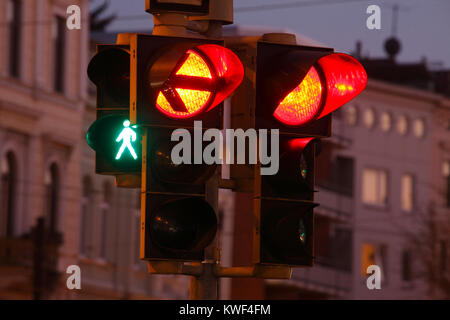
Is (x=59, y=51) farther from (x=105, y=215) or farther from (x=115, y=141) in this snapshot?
(x=115, y=141)

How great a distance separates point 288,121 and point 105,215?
128ft

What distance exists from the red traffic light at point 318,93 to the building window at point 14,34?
32.4 meters

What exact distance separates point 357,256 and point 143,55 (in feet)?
180

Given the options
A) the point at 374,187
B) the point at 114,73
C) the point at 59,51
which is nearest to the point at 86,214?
the point at 59,51

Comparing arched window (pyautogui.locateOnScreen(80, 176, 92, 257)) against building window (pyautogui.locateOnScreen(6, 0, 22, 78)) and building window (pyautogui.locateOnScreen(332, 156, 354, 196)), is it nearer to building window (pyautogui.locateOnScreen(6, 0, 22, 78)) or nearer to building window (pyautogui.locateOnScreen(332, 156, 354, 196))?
building window (pyautogui.locateOnScreen(6, 0, 22, 78))

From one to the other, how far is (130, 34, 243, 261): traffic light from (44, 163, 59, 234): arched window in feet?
116

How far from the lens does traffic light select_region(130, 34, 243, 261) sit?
6.74 metres

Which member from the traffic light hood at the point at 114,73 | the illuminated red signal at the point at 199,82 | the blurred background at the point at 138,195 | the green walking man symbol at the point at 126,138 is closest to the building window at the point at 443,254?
the blurred background at the point at 138,195

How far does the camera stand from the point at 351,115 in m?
61.8

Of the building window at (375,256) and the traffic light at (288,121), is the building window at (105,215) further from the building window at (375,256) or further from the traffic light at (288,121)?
the traffic light at (288,121)

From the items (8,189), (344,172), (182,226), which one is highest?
(344,172)

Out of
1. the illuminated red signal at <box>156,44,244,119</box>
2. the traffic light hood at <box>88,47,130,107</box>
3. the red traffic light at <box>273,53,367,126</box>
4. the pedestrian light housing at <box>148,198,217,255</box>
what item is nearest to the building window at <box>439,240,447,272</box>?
the traffic light hood at <box>88,47,130,107</box>

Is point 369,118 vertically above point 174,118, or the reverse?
point 369,118
